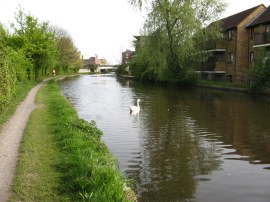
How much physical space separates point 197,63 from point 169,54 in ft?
15.8

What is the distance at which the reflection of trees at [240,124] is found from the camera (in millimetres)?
11859

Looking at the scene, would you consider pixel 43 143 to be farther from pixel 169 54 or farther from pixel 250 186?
pixel 169 54

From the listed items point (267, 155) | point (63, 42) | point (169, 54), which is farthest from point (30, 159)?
point (63, 42)

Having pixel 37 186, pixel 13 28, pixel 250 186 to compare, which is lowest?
pixel 250 186

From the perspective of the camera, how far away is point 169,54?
44.1 metres

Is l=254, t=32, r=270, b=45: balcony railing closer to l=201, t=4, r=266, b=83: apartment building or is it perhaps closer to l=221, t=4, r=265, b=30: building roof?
l=201, t=4, r=266, b=83: apartment building

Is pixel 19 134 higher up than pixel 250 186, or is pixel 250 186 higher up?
pixel 19 134

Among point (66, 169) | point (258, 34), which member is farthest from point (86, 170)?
point (258, 34)

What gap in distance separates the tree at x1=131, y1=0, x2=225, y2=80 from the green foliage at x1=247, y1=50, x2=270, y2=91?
10.3m

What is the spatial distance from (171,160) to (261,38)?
1197 inches

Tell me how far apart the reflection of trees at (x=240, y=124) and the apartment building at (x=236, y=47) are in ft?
62.0

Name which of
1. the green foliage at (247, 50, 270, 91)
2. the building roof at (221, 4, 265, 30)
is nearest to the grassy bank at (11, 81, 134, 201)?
the green foliage at (247, 50, 270, 91)

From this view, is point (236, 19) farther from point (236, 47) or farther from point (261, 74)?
point (261, 74)

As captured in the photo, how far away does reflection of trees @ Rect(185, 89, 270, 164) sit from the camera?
11859 mm
